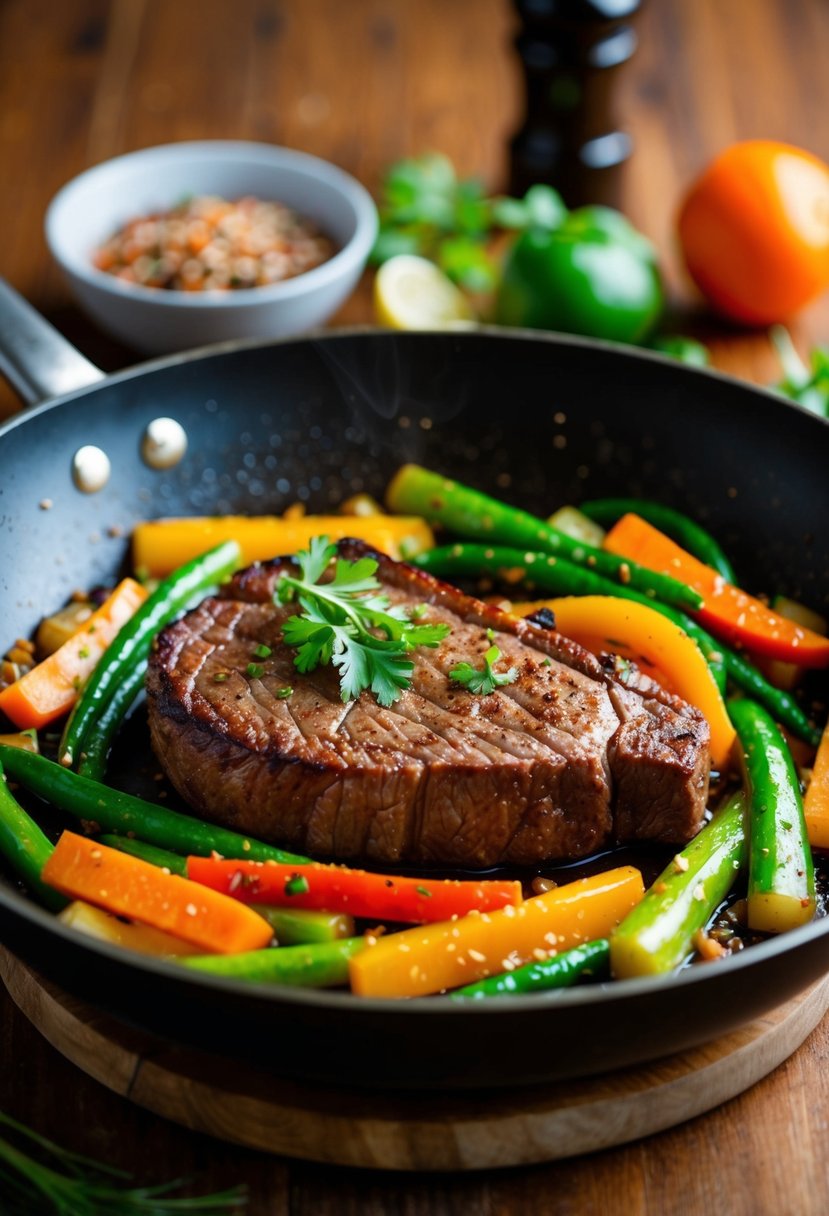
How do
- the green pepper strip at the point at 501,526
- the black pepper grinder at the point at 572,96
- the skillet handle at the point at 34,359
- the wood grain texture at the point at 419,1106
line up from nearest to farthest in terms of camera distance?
the wood grain texture at the point at 419,1106
the green pepper strip at the point at 501,526
the skillet handle at the point at 34,359
the black pepper grinder at the point at 572,96

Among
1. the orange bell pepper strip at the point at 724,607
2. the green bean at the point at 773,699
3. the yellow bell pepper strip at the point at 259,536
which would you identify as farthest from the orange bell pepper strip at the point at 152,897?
the orange bell pepper strip at the point at 724,607

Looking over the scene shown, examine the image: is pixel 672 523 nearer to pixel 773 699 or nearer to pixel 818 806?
pixel 773 699

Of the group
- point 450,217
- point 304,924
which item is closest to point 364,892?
point 304,924

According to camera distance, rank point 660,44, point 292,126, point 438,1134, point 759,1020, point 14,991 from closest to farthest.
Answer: point 438,1134 < point 759,1020 < point 14,991 < point 292,126 < point 660,44

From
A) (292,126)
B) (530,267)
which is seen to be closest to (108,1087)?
(530,267)

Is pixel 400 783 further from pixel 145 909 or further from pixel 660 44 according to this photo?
pixel 660 44

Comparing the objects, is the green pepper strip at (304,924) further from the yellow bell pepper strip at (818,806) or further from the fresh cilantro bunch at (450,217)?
the fresh cilantro bunch at (450,217)

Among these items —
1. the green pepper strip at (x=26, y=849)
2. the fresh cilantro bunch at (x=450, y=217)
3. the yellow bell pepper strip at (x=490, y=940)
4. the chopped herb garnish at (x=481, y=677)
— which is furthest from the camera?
the fresh cilantro bunch at (x=450, y=217)
